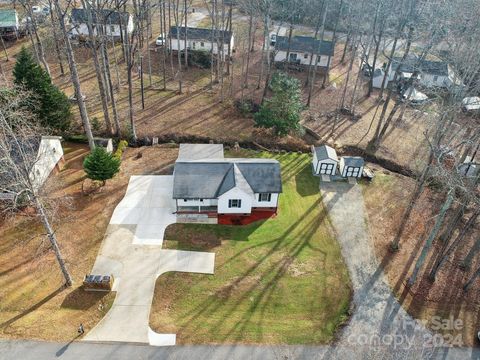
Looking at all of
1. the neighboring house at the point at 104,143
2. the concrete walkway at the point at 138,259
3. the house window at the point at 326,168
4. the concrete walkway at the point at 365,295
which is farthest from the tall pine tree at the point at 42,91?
the concrete walkway at the point at 365,295

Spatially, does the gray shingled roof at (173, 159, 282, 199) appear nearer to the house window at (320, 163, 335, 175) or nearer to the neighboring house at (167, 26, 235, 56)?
the house window at (320, 163, 335, 175)

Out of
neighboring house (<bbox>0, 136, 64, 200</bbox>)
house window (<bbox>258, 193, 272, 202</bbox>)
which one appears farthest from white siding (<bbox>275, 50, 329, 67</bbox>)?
neighboring house (<bbox>0, 136, 64, 200</bbox>)

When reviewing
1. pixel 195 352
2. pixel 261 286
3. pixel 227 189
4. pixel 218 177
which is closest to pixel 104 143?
pixel 218 177

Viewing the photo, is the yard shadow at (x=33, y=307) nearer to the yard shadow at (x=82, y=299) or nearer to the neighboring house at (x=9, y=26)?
the yard shadow at (x=82, y=299)

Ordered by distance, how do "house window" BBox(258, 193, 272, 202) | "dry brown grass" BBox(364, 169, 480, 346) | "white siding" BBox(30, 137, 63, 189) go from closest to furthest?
"dry brown grass" BBox(364, 169, 480, 346) < "white siding" BBox(30, 137, 63, 189) < "house window" BBox(258, 193, 272, 202)

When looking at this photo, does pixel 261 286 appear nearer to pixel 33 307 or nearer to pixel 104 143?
pixel 33 307

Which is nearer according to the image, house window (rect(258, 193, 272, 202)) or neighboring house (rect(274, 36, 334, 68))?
house window (rect(258, 193, 272, 202))
